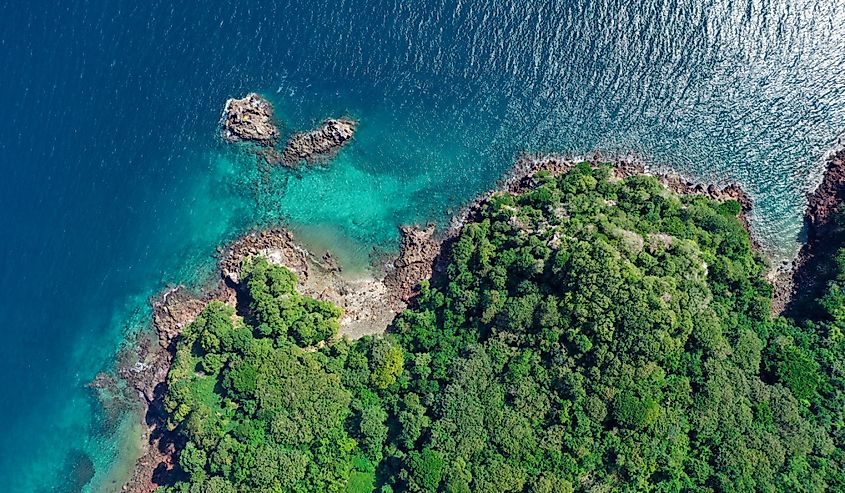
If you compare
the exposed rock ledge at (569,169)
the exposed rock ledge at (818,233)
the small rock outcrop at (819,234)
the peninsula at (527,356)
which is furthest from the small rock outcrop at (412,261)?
the small rock outcrop at (819,234)

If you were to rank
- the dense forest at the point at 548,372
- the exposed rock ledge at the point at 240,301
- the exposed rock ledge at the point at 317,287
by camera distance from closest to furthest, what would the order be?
the dense forest at the point at 548,372, the exposed rock ledge at the point at 317,287, the exposed rock ledge at the point at 240,301

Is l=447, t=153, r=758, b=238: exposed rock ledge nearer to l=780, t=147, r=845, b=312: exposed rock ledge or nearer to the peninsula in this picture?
the peninsula

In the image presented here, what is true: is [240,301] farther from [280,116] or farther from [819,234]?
[819,234]

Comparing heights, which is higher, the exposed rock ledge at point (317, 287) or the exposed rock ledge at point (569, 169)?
the exposed rock ledge at point (569, 169)

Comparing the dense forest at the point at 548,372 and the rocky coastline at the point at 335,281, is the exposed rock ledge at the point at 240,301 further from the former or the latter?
the dense forest at the point at 548,372

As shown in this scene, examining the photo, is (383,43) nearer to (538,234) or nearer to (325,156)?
(325,156)

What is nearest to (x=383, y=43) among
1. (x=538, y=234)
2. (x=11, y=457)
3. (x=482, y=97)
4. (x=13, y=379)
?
(x=482, y=97)
